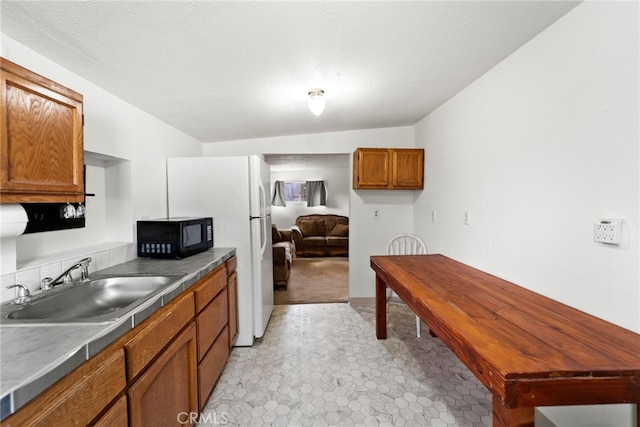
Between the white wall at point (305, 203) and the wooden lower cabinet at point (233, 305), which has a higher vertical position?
the white wall at point (305, 203)

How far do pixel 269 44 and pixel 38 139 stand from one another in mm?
1091

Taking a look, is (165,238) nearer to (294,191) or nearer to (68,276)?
(68,276)

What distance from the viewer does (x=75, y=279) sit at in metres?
1.44

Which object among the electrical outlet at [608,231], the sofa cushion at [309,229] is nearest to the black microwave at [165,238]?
the electrical outlet at [608,231]

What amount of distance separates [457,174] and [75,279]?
276cm

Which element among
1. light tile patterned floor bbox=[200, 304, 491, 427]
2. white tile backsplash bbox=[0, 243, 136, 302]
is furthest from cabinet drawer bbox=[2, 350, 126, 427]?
light tile patterned floor bbox=[200, 304, 491, 427]

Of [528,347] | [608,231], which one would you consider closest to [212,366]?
[528,347]

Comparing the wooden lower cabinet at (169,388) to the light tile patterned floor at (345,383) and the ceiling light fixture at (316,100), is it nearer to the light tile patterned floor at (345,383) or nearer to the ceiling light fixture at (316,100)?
the light tile patterned floor at (345,383)

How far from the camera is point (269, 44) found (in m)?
1.40

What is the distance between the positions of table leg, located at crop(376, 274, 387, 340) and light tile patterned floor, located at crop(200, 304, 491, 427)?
8 centimetres

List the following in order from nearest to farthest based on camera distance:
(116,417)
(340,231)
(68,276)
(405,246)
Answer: (116,417) < (68,276) < (405,246) < (340,231)

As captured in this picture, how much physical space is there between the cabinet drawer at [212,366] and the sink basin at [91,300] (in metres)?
0.57

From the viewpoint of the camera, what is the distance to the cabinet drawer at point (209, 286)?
1.57m

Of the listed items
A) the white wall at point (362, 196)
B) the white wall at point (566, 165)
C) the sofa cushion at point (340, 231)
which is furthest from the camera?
the sofa cushion at point (340, 231)
